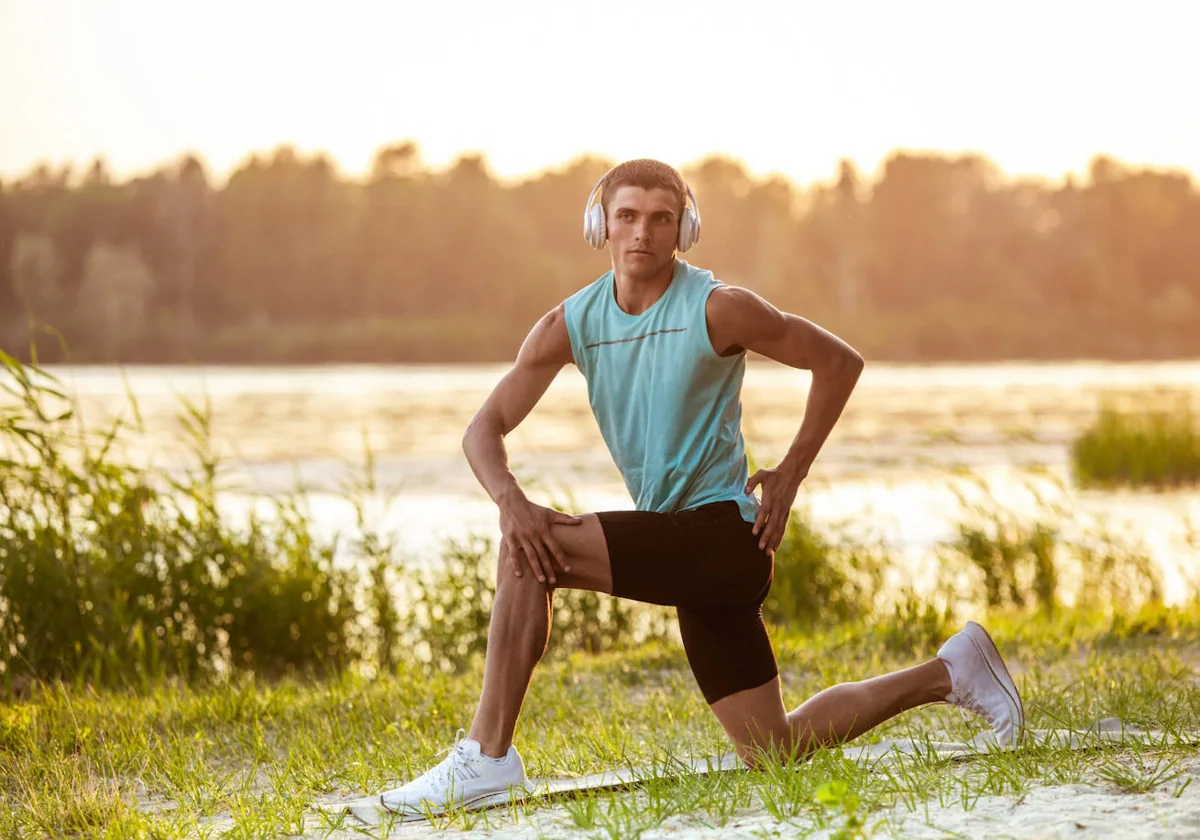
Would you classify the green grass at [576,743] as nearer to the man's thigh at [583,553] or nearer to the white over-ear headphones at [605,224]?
the man's thigh at [583,553]

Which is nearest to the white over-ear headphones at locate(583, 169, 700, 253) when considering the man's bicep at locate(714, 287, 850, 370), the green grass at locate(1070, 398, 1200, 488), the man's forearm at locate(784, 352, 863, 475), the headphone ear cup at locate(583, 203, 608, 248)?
the headphone ear cup at locate(583, 203, 608, 248)

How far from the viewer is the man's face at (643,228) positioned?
393 cm

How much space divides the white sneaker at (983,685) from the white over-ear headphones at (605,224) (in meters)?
1.43

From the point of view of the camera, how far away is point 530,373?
415 centimetres

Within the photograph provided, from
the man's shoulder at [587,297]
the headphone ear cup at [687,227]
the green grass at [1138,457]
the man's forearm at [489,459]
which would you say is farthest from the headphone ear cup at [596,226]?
the green grass at [1138,457]

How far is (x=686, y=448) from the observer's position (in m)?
3.98

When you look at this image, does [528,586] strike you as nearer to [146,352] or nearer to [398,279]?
[146,352]

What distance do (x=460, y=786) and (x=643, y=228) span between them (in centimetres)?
161

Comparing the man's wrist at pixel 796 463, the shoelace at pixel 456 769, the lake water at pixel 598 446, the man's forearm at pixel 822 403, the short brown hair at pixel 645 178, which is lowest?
the lake water at pixel 598 446

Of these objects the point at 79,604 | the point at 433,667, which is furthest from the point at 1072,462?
the point at 79,604

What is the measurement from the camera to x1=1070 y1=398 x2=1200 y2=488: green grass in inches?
635

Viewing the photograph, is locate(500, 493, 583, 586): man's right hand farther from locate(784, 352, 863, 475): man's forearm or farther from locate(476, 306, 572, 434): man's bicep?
locate(784, 352, 863, 475): man's forearm

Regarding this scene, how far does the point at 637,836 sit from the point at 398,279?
5890 centimetres

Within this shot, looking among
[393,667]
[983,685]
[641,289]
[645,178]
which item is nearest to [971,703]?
[983,685]
